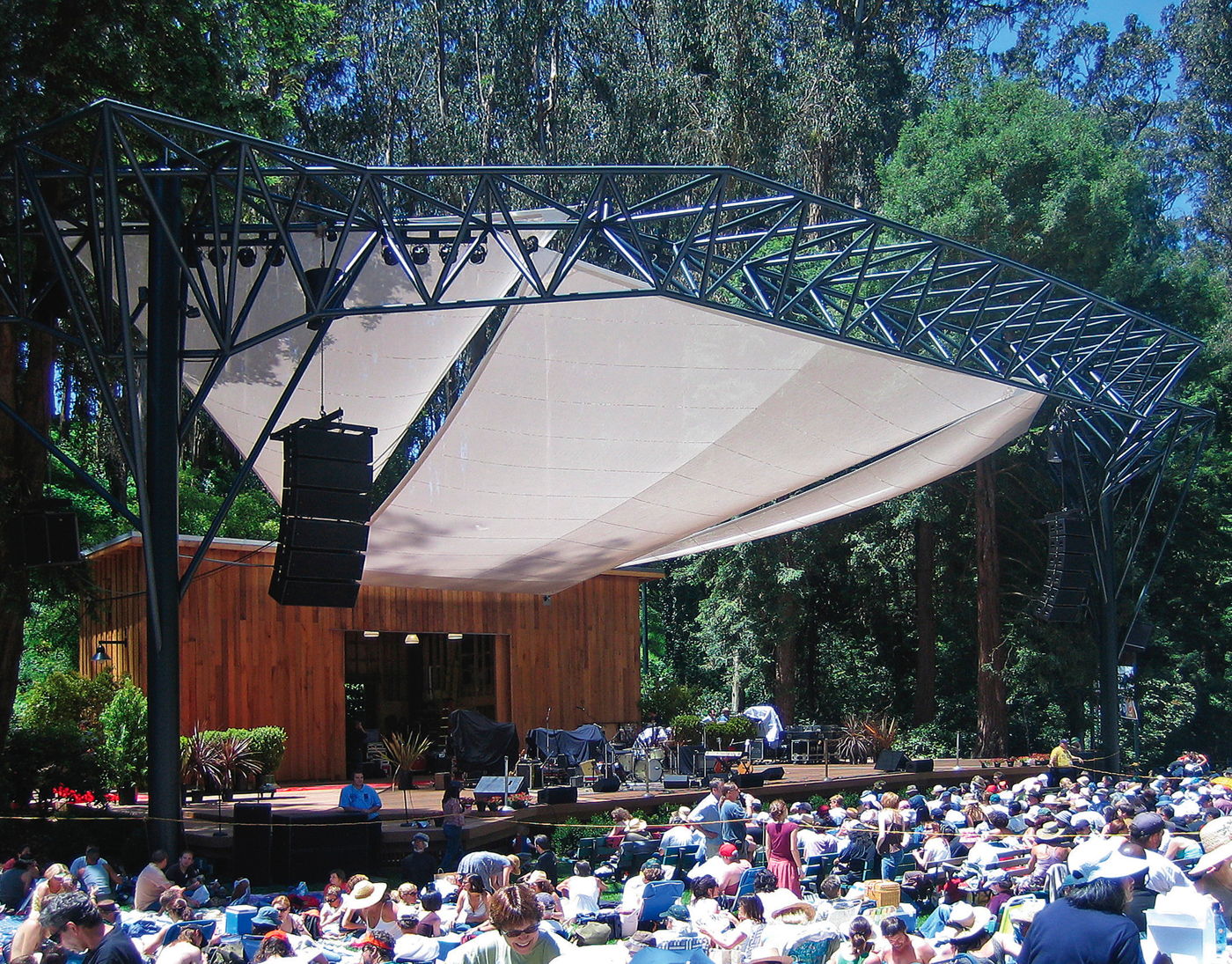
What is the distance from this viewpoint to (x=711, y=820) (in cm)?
1041

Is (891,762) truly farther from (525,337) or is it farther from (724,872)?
(724,872)

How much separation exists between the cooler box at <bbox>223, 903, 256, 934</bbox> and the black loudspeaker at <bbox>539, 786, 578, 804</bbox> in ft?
20.8

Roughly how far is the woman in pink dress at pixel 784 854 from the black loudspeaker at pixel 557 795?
176 inches

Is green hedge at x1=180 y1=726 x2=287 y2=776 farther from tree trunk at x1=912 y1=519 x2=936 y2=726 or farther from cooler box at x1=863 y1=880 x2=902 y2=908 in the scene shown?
tree trunk at x1=912 y1=519 x2=936 y2=726

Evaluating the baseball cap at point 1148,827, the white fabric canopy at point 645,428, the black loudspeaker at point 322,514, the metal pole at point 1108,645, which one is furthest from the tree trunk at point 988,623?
the baseball cap at point 1148,827

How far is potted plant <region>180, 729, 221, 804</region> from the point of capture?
1418cm

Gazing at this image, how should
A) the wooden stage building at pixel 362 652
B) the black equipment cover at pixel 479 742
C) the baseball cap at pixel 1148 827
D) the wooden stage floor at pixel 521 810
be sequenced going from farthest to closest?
the wooden stage building at pixel 362 652 → the black equipment cover at pixel 479 742 → the wooden stage floor at pixel 521 810 → the baseball cap at pixel 1148 827

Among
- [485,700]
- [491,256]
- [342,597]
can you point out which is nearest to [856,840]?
[342,597]

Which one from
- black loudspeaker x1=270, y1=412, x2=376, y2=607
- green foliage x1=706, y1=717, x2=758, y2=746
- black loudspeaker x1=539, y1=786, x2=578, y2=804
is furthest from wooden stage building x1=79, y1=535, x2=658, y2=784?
black loudspeaker x1=270, y1=412, x2=376, y2=607

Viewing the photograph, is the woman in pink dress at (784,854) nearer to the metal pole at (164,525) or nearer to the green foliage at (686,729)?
the metal pole at (164,525)

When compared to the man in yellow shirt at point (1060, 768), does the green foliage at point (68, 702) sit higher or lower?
higher

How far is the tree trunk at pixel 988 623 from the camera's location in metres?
22.3

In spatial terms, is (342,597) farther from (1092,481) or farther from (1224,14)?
(1224,14)

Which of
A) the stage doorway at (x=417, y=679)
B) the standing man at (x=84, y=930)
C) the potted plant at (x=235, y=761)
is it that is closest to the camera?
the standing man at (x=84, y=930)
